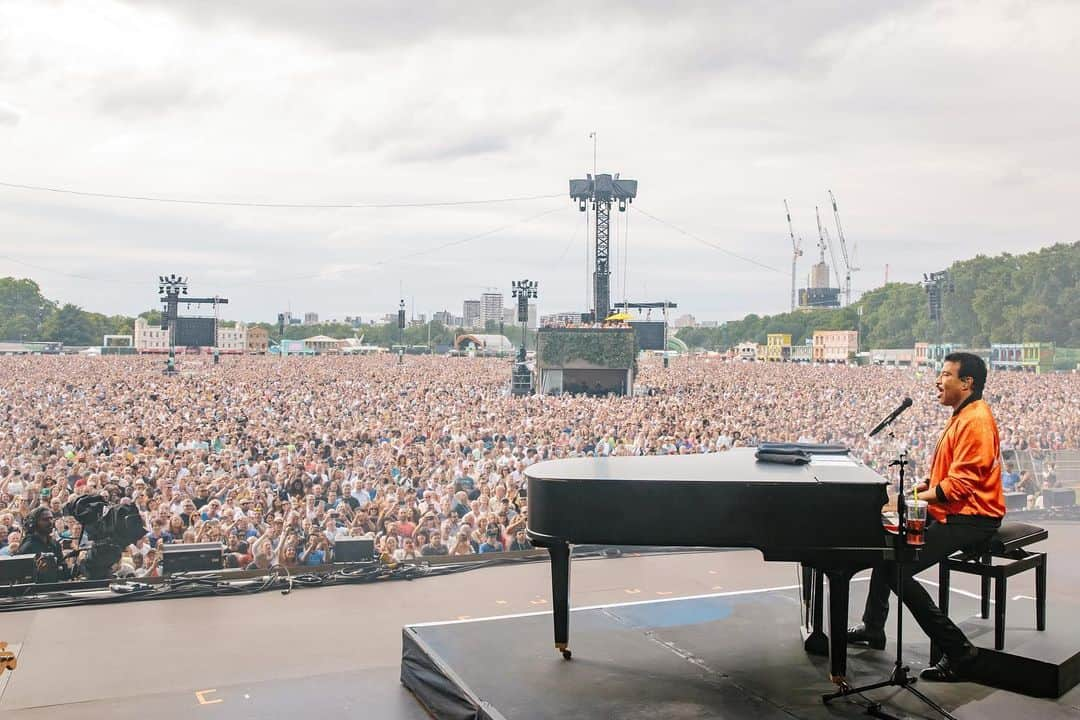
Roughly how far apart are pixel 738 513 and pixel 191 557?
513 cm

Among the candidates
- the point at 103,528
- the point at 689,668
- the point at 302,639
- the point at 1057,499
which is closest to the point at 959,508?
the point at 689,668

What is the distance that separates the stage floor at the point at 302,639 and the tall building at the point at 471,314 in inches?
176

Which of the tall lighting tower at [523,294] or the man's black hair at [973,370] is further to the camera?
the tall lighting tower at [523,294]

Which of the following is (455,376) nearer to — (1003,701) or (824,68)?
(824,68)

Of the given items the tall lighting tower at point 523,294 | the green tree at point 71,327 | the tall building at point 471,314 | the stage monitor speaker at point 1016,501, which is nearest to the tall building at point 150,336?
the green tree at point 71,327

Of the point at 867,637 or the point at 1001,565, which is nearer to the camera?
the point at 1001,565

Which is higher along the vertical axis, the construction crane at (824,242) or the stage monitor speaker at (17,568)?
the construction crane at (824,242)

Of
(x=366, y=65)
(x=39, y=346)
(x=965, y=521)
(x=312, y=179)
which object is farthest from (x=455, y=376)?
(x=965, y=521)

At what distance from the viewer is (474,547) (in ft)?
26.6

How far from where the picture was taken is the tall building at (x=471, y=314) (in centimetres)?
1153

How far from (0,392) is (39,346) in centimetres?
78

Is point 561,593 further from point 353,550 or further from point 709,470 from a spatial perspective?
point 353,550

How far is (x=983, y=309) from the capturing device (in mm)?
12203

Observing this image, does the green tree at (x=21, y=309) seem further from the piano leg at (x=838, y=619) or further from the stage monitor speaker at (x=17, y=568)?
the piano leg at (x=838, y=619)
